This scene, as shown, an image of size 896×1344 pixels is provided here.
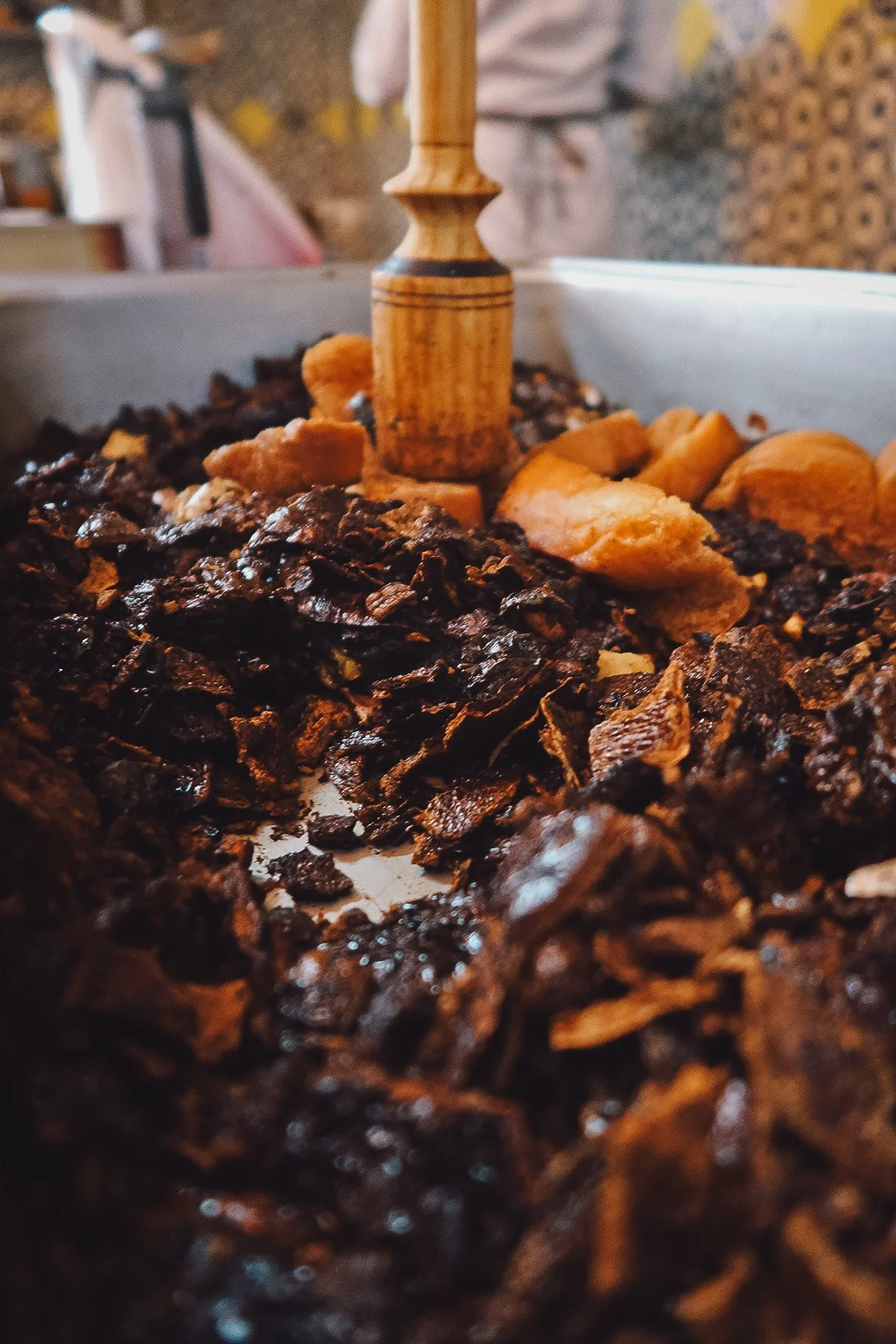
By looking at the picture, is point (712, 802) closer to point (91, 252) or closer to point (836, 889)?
point (836, 889)

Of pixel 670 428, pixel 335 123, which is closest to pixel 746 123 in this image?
pixel 670 428

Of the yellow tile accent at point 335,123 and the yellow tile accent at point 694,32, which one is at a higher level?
the yellow tile accent at point 694,32

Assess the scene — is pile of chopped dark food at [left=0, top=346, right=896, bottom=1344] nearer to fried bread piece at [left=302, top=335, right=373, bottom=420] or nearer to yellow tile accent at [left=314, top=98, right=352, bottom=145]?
fried bread piece at [left=302, top=335, right=373, bottom=420]

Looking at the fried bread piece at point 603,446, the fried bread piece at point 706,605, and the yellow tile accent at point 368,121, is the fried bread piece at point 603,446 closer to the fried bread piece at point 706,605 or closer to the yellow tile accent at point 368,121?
the fried bread piece at point 706,605

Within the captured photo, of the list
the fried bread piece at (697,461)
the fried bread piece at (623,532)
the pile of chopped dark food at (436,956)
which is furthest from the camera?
the fried bread piece at (697,461)

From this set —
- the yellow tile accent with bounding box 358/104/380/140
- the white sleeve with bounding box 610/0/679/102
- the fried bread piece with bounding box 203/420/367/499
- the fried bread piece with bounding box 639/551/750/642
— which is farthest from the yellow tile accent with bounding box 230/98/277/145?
the fried bread piece with bounding box 639/551/750/642

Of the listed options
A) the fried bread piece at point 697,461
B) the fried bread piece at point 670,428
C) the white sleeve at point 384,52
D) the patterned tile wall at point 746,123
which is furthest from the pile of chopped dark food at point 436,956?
the white sleeve at point 384,52

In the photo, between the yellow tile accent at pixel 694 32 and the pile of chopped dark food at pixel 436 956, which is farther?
the yellow tile accent at pixel 694 32
